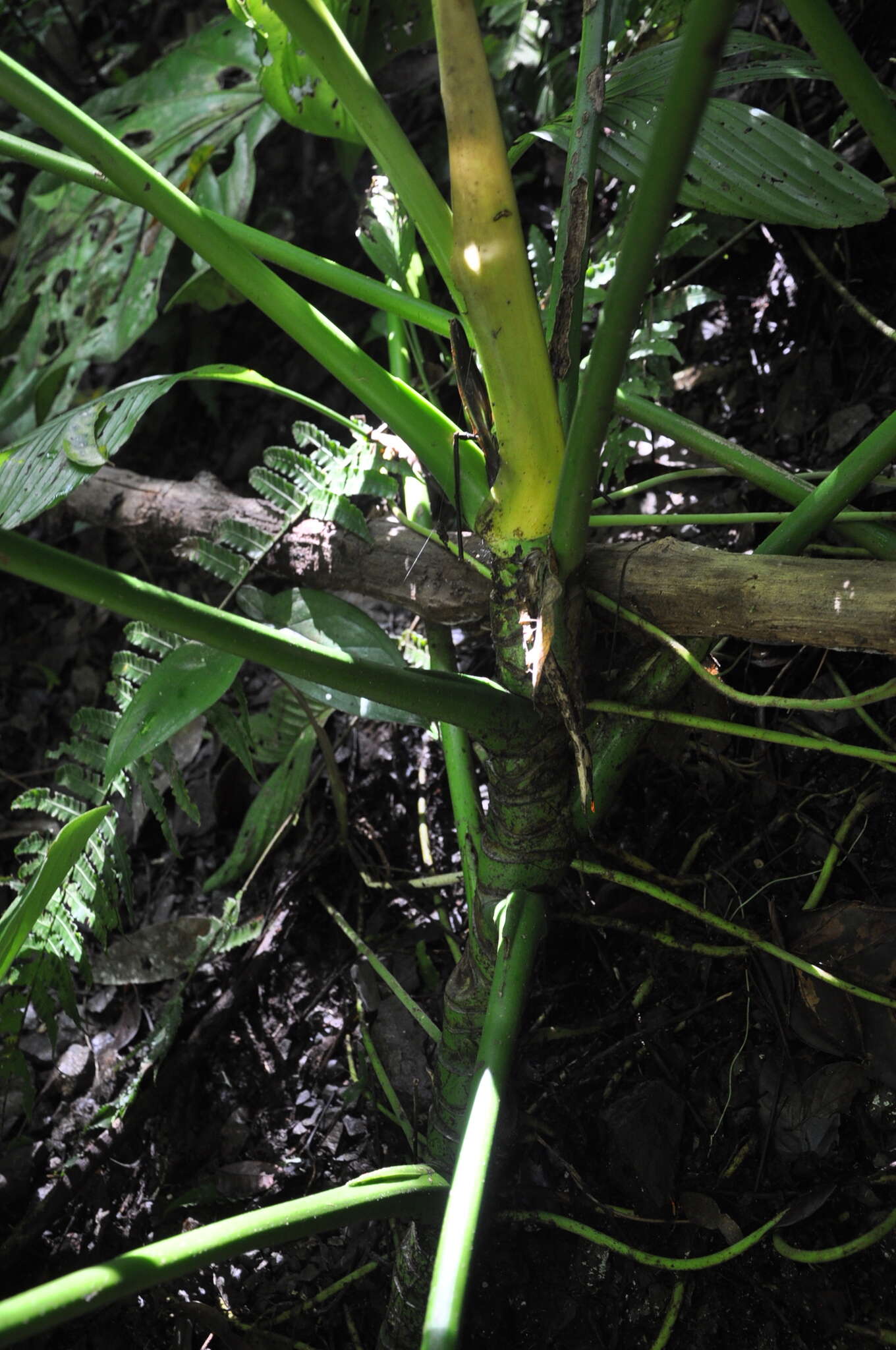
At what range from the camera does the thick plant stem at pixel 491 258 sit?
651 millimetres

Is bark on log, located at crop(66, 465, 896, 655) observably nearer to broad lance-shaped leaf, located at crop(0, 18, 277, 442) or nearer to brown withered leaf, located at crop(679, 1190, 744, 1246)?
broad lance-shaped leaf, located at crop(0, 18, 277, 442)

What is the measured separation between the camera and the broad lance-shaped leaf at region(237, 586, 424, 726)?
2.71 ft

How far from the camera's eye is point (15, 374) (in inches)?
50.1

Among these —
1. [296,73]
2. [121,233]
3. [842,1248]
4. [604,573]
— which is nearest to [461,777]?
[604,573]

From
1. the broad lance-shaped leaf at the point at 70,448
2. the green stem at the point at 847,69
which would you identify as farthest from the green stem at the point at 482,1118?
the green stem at the point at 847,69

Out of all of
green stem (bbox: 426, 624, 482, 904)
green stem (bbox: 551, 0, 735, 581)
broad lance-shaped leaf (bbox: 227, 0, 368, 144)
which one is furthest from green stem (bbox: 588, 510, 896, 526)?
broad lance-shaped leaf (bbox: 227, 0, 368, 144)

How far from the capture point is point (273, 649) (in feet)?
1.88

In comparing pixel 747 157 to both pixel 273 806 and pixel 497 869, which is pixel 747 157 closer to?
pixel 497 869

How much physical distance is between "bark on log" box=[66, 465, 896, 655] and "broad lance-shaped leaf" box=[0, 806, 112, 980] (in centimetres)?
36

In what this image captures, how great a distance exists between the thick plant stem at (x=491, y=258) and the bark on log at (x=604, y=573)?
124 mm

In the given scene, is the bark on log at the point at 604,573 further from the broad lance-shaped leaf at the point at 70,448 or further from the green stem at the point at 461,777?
the broad lance-shaped leaf at the point at 70,448

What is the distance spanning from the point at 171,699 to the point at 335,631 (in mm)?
171

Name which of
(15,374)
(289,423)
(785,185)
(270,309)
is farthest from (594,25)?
(15,374)

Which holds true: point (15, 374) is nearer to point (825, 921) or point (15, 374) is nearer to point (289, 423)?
point (289, 423)
